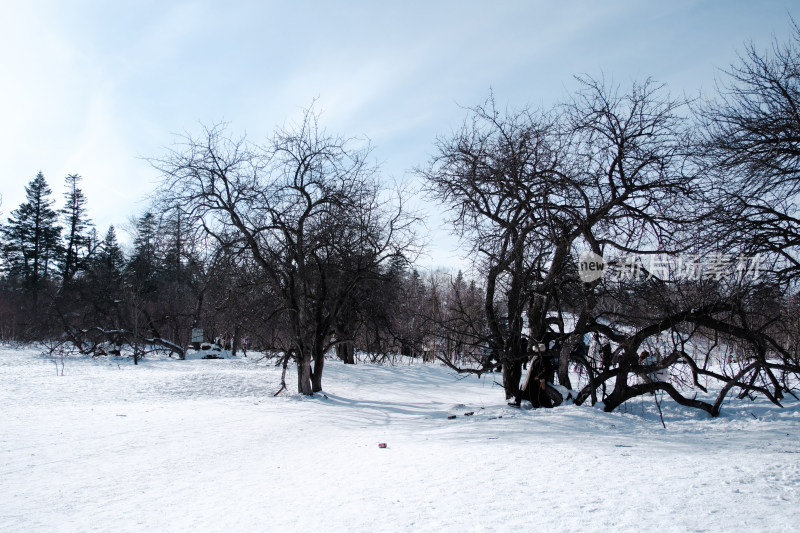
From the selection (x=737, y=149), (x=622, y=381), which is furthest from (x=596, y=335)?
(x=737, y=149)

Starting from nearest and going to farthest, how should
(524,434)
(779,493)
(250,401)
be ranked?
(779,493) → (524,434) → (250,401)

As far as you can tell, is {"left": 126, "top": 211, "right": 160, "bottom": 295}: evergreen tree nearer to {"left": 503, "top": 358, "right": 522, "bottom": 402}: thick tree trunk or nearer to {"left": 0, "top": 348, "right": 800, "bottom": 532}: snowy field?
{"left": 0, "top": 348, "right": 800, "bottom": 532}: snowy field

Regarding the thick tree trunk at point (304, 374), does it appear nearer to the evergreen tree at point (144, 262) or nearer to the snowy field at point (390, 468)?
the snowy field at point (390, 468)

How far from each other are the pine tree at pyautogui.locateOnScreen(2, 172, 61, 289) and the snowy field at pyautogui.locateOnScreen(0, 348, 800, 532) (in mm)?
37053

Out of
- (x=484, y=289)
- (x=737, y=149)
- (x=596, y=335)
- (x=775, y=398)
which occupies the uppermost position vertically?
(x=737, y=149)

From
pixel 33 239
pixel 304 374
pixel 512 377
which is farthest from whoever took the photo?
pixel 33 239

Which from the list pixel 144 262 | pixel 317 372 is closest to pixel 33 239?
pixel 144 262

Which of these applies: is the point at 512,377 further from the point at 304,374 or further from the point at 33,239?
the point at 33,239

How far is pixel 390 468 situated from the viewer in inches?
259

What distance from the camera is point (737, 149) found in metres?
7.76

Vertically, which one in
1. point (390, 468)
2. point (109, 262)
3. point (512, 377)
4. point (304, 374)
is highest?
point (109, 262)

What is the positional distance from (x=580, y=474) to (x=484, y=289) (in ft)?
23.5

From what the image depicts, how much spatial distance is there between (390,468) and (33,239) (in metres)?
48.6

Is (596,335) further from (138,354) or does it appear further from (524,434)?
(138,354)
